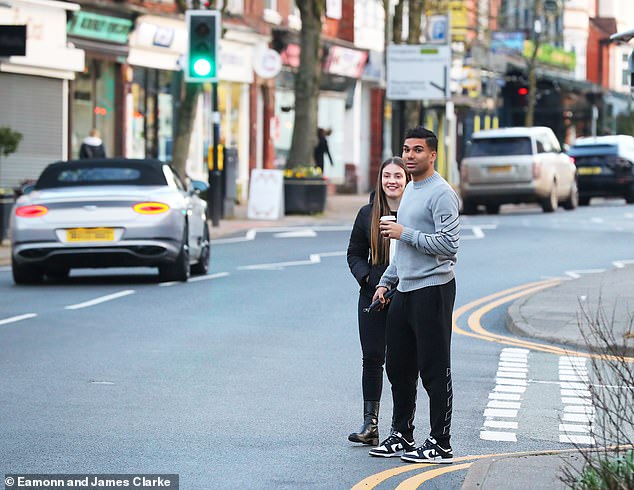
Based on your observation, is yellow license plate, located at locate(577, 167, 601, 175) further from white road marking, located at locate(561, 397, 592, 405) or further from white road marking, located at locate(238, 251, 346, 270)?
white road marking, located at locate(561, 397, 592, 405)

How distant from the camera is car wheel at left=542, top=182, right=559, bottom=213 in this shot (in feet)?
128

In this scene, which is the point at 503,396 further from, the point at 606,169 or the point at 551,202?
the point at 606,169

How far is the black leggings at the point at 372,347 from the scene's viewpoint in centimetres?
920

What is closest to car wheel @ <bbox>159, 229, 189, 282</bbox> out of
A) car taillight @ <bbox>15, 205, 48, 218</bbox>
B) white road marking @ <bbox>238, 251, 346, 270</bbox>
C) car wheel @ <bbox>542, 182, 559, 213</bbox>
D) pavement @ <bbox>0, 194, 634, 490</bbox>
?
car taillight @ <bbox>15, 205, 48, 218</bbox>

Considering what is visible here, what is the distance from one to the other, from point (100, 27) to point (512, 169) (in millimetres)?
9451

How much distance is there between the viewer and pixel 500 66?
74.4m

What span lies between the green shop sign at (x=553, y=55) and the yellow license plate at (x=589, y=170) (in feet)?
118

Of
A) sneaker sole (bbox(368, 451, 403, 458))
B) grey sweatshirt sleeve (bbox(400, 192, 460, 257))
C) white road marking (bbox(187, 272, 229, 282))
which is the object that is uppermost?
grey sweatshirt sleeve (bbox(400, 192, 460, 257))

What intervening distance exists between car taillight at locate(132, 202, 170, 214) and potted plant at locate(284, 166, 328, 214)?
670 inches

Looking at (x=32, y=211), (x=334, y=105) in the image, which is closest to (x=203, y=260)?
(x=32, y=211)

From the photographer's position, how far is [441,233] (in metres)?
8.45

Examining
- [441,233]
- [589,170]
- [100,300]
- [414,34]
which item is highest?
[414,34]

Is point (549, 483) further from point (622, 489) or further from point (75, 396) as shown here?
point (75, 396)

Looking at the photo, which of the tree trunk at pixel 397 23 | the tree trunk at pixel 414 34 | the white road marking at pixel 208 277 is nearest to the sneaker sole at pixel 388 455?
the white road marking at pixel 208 277
